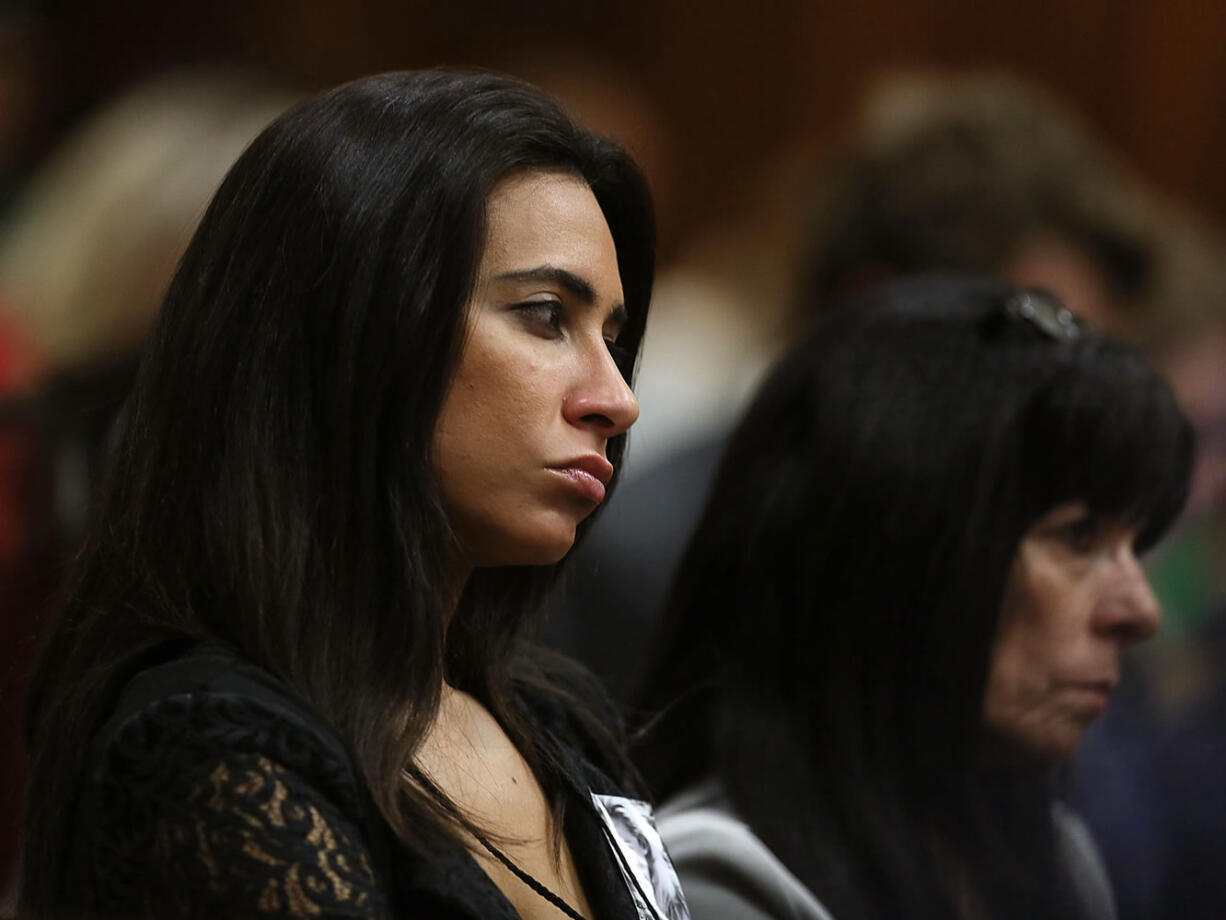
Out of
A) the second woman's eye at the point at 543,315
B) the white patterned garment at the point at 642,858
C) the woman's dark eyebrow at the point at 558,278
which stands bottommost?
the white patterned garment at the point at 642,858

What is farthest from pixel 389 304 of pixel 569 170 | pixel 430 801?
pixel 430 801

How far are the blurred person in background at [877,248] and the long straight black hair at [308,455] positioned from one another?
1.46 meters

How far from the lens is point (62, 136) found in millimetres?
3029

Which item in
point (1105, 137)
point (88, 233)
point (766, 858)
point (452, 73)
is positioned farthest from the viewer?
point (1105, 137)

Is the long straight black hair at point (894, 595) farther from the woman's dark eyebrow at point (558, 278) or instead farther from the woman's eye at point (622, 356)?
the woman's dark eyebrow at point (558, 278)

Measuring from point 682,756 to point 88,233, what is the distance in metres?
1.57

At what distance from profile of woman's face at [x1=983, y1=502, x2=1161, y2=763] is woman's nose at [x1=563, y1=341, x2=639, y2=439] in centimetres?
69

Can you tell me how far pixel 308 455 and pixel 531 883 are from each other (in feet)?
1.03

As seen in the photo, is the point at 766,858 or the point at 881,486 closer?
the point at 766,858

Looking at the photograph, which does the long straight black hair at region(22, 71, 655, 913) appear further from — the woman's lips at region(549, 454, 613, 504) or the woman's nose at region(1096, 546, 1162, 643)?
the woman's nose at region(1096, 546, 1162, 643)

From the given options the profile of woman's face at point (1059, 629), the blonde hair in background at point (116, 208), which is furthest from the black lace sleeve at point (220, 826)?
the blonde hair in background at point (116, 208)

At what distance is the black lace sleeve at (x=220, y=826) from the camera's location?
99 centimetres

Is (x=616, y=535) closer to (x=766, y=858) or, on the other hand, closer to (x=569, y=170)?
(x=766, y=858)

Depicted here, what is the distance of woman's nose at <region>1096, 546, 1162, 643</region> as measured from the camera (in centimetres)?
183
